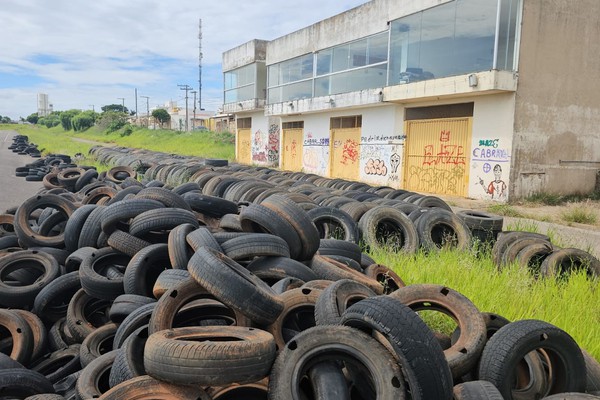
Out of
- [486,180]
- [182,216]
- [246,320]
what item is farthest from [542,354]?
[486,180]

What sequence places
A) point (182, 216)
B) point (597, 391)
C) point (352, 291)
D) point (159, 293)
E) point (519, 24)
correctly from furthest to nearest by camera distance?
point (519, 24)
point (182, 216)
point (159, 293)
point (352, 291)
point (597, 391)

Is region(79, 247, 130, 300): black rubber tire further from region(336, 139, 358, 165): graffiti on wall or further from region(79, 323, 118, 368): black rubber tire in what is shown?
region(336, 139, 358, 165): graffiti on wall

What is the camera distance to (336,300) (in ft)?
11.4

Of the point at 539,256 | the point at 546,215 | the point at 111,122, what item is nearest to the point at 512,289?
the point at 539,256

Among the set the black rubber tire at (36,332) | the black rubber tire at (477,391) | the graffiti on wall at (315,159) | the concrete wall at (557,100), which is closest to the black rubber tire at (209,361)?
the black rubber tire at (477,391)

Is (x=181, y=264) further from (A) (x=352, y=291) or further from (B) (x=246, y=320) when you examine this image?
(A) (x=352, y=291)

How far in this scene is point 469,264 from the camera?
21.2 feet

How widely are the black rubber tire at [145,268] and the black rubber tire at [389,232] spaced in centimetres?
342

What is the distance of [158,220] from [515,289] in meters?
4.38

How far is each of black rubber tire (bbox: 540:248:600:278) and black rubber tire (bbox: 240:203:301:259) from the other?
3718 millimetres

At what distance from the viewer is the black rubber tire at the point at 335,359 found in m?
2.69

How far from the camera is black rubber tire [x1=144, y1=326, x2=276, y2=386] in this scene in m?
2.71

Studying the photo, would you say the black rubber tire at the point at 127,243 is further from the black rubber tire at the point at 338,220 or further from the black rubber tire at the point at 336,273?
the black rubber tire at the point at 338,220

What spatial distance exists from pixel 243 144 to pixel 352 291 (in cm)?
3314
